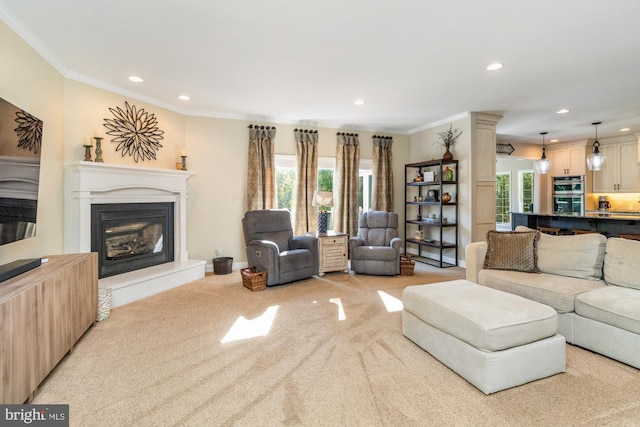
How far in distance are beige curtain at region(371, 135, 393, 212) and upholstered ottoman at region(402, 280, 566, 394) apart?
3769 millimetres

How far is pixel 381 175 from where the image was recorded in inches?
239

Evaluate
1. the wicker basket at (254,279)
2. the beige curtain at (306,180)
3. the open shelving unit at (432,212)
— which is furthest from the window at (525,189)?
the wicker basket at (254,279)

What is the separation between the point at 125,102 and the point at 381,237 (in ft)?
13.9

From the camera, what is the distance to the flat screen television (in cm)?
206

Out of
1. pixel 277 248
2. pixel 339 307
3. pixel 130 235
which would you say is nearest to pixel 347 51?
pixel 277 248

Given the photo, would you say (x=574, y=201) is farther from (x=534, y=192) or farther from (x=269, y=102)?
(x=269, y=102)

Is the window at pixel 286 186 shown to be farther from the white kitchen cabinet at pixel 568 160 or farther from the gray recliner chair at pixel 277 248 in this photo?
the white kitchen cabinet at pixel 568 160

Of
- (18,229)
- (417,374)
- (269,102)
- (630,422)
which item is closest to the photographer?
(630,422)

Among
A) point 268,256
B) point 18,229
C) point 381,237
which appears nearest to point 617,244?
point 381,237

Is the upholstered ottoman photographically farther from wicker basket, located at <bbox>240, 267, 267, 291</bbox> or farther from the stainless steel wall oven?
the stainless steel wall oven

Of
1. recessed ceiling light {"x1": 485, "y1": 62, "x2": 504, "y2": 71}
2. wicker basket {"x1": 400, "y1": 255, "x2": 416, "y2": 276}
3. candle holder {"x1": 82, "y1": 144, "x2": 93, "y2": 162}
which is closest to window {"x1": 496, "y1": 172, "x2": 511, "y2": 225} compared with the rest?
wicker basket {"x1": 400, "y1": 255, "x2": 416, "y2": 276}

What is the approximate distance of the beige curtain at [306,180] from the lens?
546cm

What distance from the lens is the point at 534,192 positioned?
7.80 meters

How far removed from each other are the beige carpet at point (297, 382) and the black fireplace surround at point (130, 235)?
1.01 meters
